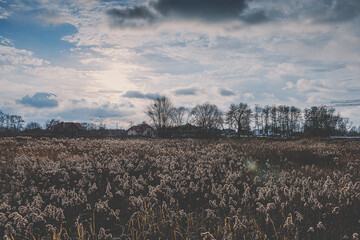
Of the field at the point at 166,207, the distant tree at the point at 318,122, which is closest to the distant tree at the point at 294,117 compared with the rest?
the distant tree at the point at 318,122

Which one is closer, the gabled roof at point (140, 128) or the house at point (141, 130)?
the house at point (141, 130)

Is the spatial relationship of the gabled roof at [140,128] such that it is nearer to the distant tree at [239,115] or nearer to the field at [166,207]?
the distant tree at [239,115]

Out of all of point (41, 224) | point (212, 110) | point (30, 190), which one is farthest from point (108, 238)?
point (212, 110)

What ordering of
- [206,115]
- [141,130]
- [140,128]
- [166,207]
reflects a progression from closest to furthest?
1. [166,207]
2. [206,115]
3. [141,130]
4. [140,128]

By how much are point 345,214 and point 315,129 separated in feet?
264

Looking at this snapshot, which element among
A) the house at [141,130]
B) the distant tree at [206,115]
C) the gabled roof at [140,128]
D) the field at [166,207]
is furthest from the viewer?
the gabled roof at [140,128]

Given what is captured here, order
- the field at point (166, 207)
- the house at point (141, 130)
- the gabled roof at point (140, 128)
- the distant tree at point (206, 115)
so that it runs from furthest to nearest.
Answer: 1. the gabled roof at point (140, 128)
2. the house at point (141, 130)
3. the distant tree at point (206, 115)
4. the field at point (166, 207)

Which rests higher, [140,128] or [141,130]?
[140,128]

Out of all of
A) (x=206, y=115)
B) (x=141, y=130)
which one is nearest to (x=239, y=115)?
(x=206, y=115)

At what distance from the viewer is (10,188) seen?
6727 mm

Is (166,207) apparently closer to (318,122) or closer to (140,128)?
(318,122)

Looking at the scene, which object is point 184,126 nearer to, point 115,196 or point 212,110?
point 212,110

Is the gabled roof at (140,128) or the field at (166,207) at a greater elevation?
the gabled roof at (140,128)

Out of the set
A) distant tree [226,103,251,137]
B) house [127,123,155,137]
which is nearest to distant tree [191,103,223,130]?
distant tree [226,103,251,137]
